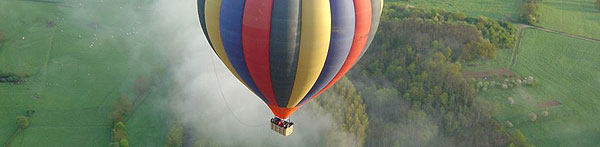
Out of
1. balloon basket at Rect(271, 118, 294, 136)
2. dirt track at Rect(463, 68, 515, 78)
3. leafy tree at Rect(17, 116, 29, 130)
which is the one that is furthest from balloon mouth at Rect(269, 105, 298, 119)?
dirt track at Rect(463, 68, 515, 78)

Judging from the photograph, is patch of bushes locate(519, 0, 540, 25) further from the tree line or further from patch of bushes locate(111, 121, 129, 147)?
patch of bushes locate(111, 121, 129, 147)

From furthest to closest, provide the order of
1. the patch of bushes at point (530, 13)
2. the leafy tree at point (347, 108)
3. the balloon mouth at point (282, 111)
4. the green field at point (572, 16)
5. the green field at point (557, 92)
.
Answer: the patch of bushes at point (530, 13), the green field at point (572, 16), the green field at point (557, 92), the leafy tree at point (347, 108), the balloon mouth at point (282, 111)

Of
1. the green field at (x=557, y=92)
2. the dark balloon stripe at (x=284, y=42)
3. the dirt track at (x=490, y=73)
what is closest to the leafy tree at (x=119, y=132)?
the dark balloon stripe at (x=284, y=42)

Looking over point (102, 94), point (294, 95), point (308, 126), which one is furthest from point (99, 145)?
point (294, 95)

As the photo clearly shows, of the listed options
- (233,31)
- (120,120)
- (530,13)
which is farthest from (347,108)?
(530,13)

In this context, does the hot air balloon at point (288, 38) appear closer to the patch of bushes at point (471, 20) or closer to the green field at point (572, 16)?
the patch of bushes at point (471, 20)

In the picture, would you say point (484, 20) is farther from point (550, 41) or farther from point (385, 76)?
point (385, 76)

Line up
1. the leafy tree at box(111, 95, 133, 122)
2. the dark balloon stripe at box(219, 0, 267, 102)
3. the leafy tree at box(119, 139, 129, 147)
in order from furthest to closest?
the leafy tree at box(111, 95, 133, 122) → the leafy tree at box(119, 139, 129, 147) → the dark balloon stripe at box(219, 0, 267, 102)
